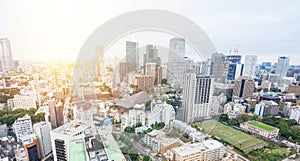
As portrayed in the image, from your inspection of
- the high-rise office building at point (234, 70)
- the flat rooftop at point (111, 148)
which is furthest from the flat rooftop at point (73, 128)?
the high-rise office building at point (234, 70)

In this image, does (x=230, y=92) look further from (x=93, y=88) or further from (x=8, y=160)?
(x=8, y=160)

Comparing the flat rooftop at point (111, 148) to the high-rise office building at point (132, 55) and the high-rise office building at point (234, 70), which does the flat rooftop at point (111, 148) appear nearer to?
the high-rise office building at point (132, 55)

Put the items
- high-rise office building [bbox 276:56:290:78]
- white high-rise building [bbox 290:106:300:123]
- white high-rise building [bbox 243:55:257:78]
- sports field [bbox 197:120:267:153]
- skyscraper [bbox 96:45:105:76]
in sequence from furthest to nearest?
high-rise office building [bbox 276:56:290:78] < white high-rise building [bbox 243:55:257:78] < white high-rise building [bbox 290:106:300:123] < sports field [bbox 197:120:267:153] < skyscraper [bbox 96:45:105:76]

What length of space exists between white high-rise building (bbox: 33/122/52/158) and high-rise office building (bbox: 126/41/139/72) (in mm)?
2125

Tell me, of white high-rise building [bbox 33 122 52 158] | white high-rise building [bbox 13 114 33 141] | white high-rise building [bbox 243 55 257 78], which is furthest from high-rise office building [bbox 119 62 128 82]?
white high-rise building [bbox 243 55 257 78]

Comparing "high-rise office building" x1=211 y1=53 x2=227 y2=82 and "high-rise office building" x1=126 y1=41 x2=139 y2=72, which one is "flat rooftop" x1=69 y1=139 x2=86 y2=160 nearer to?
"high-rise office building" x1=126 y1=41 x2=139 y2=72

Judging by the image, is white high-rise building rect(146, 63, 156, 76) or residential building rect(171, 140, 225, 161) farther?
residential building rect(171, 140, 225, 161)

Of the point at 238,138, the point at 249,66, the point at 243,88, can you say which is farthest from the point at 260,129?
the point at 249,66

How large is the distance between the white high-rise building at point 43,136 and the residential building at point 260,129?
4106 mm

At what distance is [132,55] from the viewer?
86cm

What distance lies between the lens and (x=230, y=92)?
4922 millimetres

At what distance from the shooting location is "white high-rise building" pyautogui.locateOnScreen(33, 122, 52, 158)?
7.10 feet

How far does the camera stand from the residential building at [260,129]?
A: 310 centimetres

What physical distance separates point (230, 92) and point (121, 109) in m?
4.81
